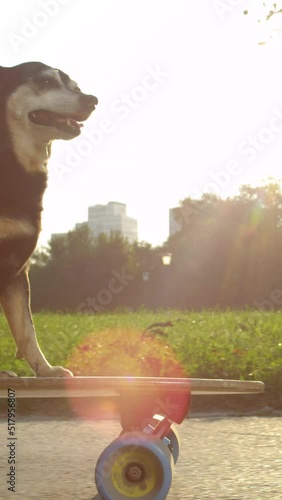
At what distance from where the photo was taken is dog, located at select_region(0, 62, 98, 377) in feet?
14.8

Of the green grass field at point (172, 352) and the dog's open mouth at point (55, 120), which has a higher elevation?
the dog's open mouth at point (55, 120)

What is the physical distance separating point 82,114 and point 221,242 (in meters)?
52.5

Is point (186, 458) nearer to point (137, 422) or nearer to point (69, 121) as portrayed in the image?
point (137, 422)

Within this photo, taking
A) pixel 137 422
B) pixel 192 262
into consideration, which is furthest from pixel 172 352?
pixel 192 262

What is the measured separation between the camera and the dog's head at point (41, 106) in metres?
4.50

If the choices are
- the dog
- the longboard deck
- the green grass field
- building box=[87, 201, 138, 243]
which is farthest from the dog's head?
building box=[87, 201, 138, 243]

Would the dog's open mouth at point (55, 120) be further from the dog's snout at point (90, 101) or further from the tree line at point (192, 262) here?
the tree line at point (192, 262)

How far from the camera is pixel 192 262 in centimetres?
5666

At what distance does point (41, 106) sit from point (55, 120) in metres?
0.10

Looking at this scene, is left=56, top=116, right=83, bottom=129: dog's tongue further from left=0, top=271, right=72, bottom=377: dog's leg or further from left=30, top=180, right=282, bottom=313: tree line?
left=30, top=180, right=282, bottom=313: tree line

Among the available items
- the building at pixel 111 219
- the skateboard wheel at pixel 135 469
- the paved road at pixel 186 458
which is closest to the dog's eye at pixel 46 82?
the skateboard wheel at pixel 135 469

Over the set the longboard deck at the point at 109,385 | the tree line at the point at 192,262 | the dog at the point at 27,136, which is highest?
the tree line at the point at 192,262

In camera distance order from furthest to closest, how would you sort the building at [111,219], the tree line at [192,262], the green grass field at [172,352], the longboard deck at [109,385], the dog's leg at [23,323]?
the building at [111,219] < the tree line at [192,262] < the green grass field at [172,352] < the dog's leg at [23,323] < the longboard deck at [109,385]

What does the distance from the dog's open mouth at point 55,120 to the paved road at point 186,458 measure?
80.9 inches
